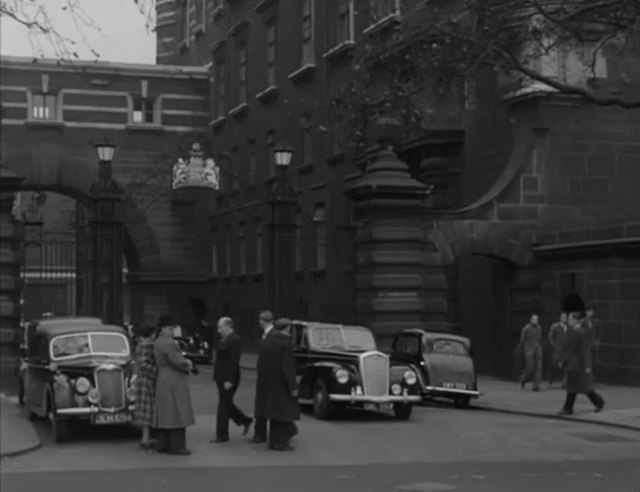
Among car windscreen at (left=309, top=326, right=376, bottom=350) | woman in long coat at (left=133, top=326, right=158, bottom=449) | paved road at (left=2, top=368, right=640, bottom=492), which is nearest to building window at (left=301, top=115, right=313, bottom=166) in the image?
car windscreen at (left=309, top=326, right=376, bottom=350)

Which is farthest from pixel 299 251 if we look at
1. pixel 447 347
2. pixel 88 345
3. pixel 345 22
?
pixel 88 345

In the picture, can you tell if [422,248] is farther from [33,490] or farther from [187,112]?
[187,112]

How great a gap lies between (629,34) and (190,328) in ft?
105

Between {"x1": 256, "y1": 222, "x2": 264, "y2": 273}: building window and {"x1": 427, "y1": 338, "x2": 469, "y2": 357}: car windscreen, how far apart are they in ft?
74.6

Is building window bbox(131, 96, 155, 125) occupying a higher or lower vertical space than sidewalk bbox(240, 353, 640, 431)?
higher

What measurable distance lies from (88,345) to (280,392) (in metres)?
3.87

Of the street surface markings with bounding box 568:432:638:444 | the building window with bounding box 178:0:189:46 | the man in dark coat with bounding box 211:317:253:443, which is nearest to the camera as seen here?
the man in dark coat with bounding box 211:317:253:443

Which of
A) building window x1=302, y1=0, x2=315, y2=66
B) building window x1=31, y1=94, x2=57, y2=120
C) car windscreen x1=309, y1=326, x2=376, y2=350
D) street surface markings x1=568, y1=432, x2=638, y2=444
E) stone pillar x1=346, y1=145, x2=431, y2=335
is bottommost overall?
street surface markings x1=568, y1=432, x2=638, y2=444

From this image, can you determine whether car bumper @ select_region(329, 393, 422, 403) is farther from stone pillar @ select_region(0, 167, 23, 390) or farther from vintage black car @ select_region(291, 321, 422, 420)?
stone pillar @ select_region(0, 167, 23, 390)

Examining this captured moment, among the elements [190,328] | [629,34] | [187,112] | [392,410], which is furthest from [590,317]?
[187,112]

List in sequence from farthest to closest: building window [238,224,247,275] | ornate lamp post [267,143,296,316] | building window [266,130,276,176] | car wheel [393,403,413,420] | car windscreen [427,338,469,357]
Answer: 1. building window [238,224,247,275]
2. building window [266,130,276,176]
3. ornate lamp post [267,143,296,316]
4. car windscreen [427,338,469,357]
5. car wheel [393,403,413,420]

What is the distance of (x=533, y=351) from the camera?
2922 centimetres

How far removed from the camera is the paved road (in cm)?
1441

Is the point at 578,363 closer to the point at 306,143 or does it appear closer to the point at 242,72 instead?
the point at 306,143
